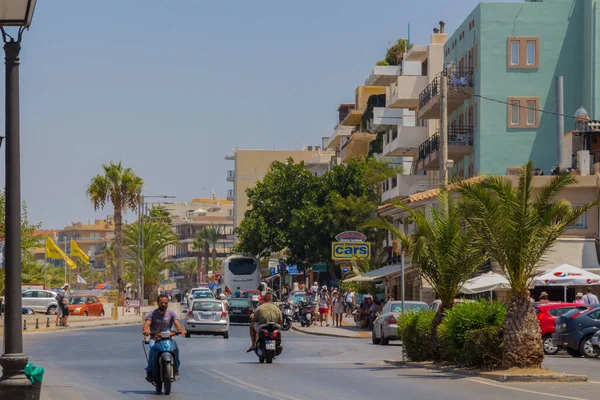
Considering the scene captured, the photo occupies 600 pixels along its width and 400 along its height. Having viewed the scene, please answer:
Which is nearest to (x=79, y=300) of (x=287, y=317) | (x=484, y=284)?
(x=287, y=317)

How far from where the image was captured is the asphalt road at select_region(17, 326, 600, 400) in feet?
63.6

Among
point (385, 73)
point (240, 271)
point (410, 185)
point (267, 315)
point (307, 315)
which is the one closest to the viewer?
point (267, 315)

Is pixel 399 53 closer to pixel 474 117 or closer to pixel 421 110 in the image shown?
pixel 421 110

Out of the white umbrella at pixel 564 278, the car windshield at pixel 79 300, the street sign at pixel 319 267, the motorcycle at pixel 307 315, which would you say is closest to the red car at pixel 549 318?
the white umbrella at pixel 564 278

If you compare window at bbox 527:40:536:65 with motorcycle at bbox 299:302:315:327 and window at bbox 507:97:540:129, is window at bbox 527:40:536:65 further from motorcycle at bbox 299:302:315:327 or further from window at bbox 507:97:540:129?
motorcycle at bbox 299:302:315:327

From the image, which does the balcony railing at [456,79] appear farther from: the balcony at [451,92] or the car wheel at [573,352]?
the car wheel at [573,352]

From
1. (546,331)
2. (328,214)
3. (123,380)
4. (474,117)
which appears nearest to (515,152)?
(474,117)

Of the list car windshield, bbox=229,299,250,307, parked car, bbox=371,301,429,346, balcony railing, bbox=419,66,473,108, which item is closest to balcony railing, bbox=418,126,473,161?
balcony railing, bbox=419,66,473,108

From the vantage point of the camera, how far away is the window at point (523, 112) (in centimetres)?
6197

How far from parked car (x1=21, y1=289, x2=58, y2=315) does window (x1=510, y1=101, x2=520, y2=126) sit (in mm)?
33188

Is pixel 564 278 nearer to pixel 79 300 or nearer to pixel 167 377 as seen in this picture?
pixel 167 377

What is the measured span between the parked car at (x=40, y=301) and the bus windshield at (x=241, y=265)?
14343 mm

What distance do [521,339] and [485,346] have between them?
124 centimetres

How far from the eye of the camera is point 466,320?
81.6 ft
